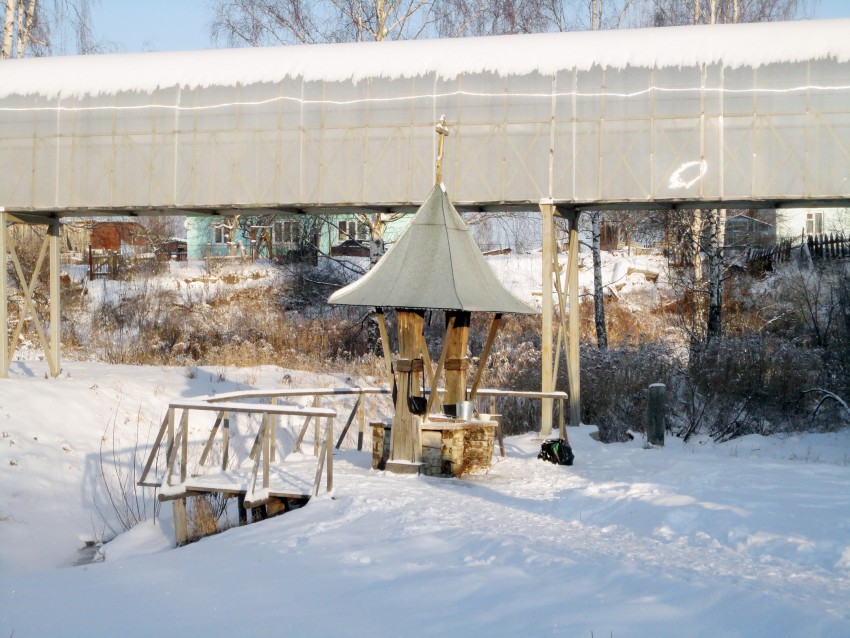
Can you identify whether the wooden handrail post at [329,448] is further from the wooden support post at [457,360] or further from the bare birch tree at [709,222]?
the bare birch tree at [709,222]

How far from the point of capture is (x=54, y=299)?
21.0 metres

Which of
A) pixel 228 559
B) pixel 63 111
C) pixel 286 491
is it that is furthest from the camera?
pixel 63 111

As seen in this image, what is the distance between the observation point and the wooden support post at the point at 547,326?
56.0 feet

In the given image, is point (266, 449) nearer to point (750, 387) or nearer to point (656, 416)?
point (656, 416)

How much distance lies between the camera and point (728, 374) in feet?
76.6

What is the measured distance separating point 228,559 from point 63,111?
42.8 feet

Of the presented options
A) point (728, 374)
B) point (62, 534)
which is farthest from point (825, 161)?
point (62, 534)

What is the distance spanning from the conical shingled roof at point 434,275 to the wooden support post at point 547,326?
10.8ft

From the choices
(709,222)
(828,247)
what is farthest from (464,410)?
(828,247)

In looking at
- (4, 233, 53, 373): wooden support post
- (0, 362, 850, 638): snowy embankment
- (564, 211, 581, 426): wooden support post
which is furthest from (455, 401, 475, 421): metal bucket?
(4, 233, 53, 373): wooden support post

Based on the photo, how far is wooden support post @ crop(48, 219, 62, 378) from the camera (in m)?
20.8

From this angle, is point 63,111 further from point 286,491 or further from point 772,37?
point 772,37

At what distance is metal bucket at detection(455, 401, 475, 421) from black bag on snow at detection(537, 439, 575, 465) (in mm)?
1653

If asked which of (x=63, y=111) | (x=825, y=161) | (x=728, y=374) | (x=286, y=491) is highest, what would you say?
(x=63, y=111)
